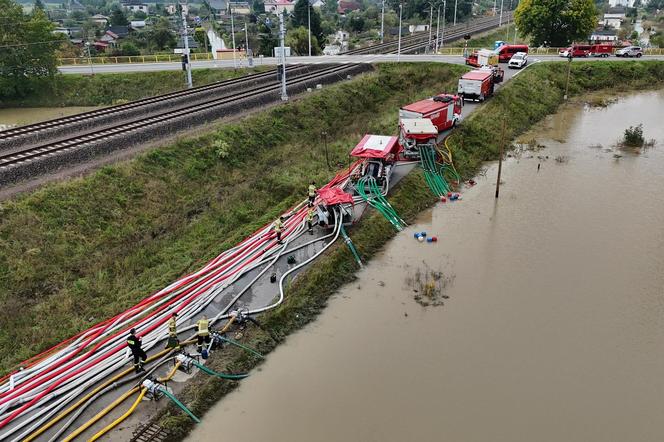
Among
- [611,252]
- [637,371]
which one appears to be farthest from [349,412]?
[611,252]

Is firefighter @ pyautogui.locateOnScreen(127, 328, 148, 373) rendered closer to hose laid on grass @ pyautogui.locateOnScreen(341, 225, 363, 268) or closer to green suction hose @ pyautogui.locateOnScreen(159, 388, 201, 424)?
green suction hose @ pyautogui.locateOnScreen(159, 388, 201, 424)

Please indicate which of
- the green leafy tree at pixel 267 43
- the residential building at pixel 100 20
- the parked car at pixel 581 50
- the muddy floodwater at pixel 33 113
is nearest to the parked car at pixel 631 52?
the parked car at pixel 581 50

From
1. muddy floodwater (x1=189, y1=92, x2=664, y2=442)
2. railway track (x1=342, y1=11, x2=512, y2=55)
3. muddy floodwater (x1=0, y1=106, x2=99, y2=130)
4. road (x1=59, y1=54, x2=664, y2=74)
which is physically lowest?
muddy floodwater (x1=189, y1=92, x2=664, y2=442)

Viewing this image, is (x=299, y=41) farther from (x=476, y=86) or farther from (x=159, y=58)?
(x=476, y=86)

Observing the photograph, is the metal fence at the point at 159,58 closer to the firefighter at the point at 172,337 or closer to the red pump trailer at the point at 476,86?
the red pump trailer at the point at 476,86

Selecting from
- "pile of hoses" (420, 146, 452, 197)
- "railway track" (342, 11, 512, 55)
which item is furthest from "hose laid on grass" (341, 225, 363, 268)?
"railway track" (342, 11, 512, 55)

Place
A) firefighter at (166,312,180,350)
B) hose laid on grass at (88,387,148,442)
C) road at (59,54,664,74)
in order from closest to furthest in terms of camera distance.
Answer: hose laid on grass at (88,387,148,442)
firefighter at (166,312,180,350)
road at (59,54,664,74)
